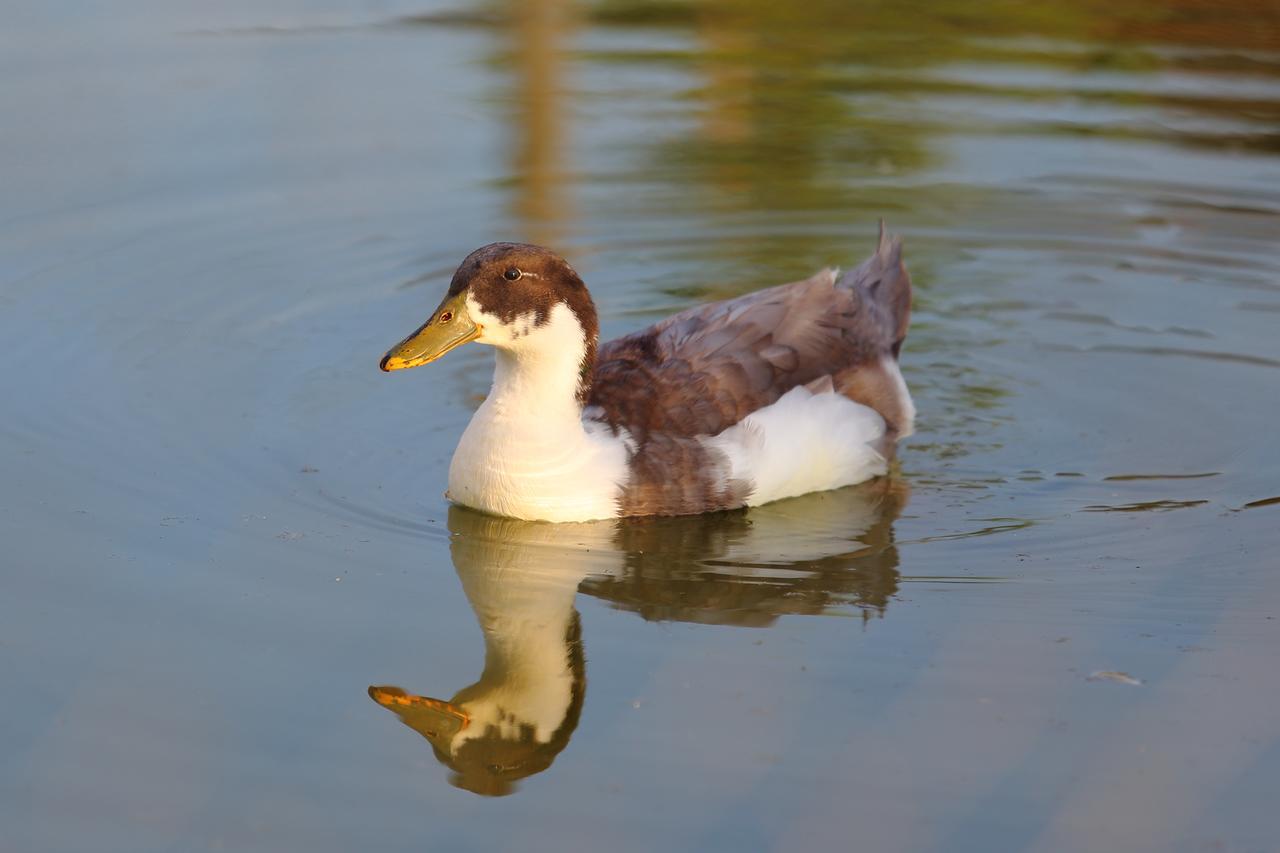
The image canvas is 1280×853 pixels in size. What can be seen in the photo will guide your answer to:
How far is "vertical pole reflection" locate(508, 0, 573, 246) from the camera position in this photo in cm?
1210

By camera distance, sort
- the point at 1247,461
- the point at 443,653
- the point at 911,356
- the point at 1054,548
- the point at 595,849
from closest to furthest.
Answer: the point at 595,849, the point at 443,653, the point at 1054,548, the point at 1247,461, the point at 911,356

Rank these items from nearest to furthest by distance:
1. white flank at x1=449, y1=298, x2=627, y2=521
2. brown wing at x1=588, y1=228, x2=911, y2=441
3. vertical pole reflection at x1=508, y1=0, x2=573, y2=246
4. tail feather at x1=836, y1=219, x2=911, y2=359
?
white flank at x1=449, y1=298, x2=627, y2=521
brown wing at x1=588, y1=228, x2=911, y2=441
tail feather at x1=836, y1=219, x2=911, y2=359
vertical pole reflection at x1=508, y1=0, x2=573, y2=246

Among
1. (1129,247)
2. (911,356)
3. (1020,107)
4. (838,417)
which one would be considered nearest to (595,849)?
(838,417)

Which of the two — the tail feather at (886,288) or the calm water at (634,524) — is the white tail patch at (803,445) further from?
the tail feather at (886,288)

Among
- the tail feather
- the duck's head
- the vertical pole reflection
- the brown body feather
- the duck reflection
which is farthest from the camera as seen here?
the vertical pole reflection

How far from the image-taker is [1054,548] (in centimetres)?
779

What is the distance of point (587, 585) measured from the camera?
757 cm

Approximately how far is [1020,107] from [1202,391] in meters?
4.87

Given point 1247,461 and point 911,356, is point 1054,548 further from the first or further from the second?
point 911,356

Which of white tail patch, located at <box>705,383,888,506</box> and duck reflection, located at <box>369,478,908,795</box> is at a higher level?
white tail patch, located at <box>705,383,888,506</box>

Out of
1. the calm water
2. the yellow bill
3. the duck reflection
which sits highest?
the yellow bill

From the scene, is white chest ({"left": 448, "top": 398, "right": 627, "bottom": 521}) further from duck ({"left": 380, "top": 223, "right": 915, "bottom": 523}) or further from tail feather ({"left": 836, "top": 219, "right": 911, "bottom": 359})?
tail feather ({"left": 836, "top": 219, "right": 911, "bottom": 359})

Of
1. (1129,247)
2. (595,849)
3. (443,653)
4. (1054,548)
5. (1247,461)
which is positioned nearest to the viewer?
(595,849)

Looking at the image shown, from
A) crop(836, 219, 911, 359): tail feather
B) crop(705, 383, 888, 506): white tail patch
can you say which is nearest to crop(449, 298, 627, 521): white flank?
crop(705, 383, 888, 506): white tail patch
